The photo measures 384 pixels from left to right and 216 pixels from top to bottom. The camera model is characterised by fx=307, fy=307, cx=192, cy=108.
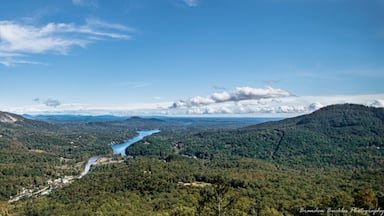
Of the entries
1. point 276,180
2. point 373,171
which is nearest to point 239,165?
point 276,180

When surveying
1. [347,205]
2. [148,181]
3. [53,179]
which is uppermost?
[347,205]

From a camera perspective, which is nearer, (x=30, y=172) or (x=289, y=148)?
(x=30, y=172)

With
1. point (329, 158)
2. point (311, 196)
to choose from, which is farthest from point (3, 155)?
point (329, 158)

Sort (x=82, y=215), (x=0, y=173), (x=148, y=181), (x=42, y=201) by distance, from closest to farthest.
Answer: (x=82, y=215), (x=42, y=201), (x=148, y=181), (x=0, y=173)

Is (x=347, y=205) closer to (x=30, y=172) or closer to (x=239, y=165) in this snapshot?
(x=239, y=165)

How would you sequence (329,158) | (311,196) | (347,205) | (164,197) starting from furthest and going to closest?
(329,158) < (164,197) < (311,196) < (347,205)

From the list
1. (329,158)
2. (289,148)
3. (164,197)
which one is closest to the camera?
(164,197)

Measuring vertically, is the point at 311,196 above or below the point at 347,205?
below

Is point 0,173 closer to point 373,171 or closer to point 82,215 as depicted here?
point 82,215

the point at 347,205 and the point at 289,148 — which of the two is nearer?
the point at 347,205
